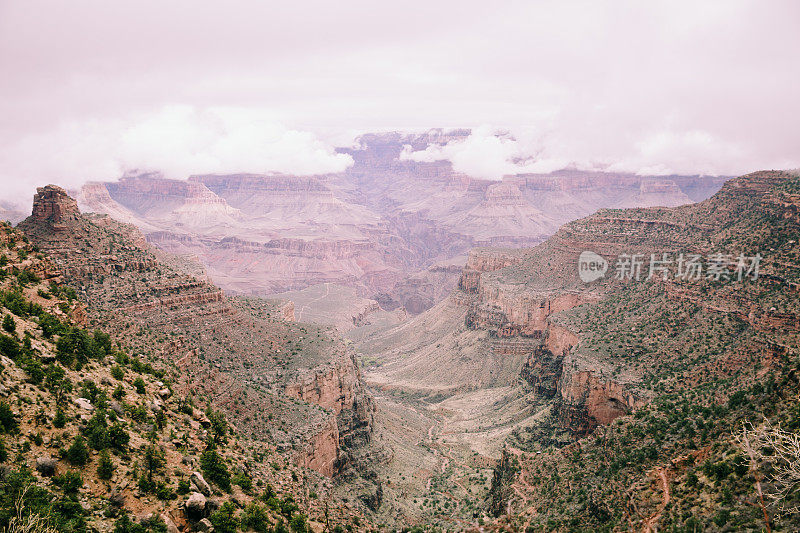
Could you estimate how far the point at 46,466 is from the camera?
15523mm

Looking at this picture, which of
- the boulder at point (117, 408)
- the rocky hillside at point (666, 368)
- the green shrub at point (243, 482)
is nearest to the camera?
the boulder at point (117, 408)

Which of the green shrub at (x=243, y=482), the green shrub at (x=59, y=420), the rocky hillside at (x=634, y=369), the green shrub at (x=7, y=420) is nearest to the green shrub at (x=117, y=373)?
the green shrub at (x=59, y=420)

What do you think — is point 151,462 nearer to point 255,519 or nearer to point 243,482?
point 255,519

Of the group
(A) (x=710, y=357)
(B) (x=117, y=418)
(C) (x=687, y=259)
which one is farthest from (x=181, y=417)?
(C) (x=687, y=259)

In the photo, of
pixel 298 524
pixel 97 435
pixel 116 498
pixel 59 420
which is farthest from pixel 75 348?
pixel 298 524

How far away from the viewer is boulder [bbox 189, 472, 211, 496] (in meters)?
19.8

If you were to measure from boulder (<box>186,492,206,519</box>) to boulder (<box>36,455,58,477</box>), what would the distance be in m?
4.37

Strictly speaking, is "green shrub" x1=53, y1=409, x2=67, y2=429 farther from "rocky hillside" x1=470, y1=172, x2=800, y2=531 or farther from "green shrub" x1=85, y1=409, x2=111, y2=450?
"rocky hillside" x1=470, y1=172, x2=800, y2=531

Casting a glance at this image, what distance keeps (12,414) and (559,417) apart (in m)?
60.7

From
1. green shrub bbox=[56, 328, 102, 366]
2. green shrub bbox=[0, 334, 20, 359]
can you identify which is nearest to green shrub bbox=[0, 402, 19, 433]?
green shrub bbox=[0, 334, 20, 359]

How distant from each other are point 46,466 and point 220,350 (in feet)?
113

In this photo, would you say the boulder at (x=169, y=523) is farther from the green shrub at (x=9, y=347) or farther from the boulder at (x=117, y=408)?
the green shrub at (x=9, y=347)

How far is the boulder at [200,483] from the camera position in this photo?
19828mm

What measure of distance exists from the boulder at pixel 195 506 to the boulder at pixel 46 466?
4372 millimetres
